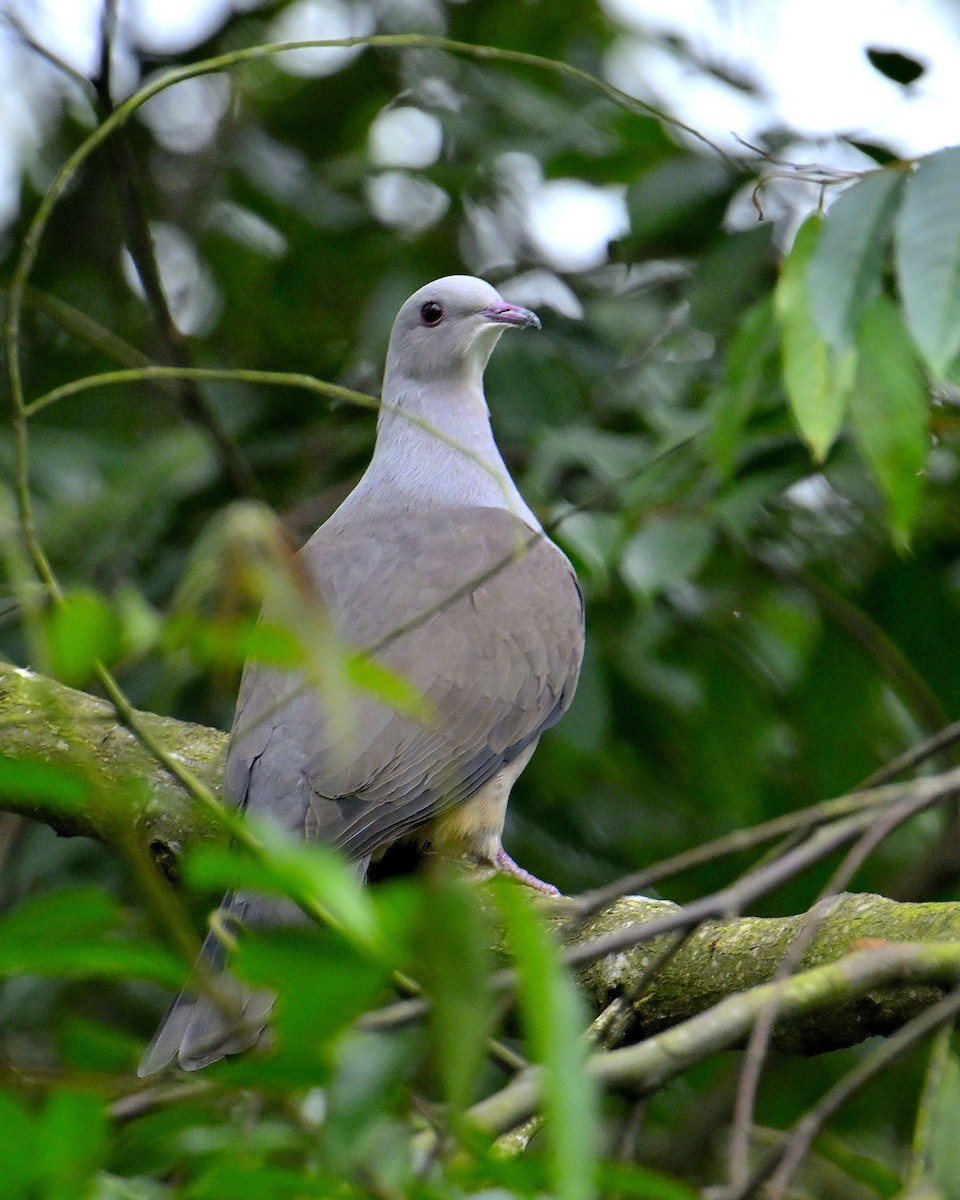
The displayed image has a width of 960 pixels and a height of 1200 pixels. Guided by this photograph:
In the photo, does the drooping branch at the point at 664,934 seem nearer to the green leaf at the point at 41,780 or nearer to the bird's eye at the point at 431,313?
the green leaf at the point at 41,780

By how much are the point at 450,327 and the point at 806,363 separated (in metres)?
2.11

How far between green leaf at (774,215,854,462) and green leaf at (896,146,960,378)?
0.16m

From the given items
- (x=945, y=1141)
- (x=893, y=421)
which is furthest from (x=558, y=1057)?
(x=893, y=421)

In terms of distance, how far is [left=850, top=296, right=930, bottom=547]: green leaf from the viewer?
245 centimetres

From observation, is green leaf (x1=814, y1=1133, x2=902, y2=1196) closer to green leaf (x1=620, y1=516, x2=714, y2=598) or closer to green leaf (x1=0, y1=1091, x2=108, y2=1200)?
green leaf (x1=0, y1=1091, x2=108, y2=1200)

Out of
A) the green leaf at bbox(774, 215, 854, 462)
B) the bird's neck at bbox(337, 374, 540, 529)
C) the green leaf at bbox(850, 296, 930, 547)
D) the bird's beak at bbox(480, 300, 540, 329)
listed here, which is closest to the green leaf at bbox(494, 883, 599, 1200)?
the green leaf at bbox(774, 215, 854, 462)

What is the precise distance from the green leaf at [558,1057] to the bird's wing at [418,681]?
2.02 meters

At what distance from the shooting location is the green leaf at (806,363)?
7.59 ft

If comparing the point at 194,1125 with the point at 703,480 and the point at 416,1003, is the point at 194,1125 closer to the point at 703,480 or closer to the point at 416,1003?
the point at 416,1003

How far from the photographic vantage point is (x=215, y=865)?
33.1 inches

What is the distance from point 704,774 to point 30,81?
147 inches

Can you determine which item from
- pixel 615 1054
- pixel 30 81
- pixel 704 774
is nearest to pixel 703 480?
pixel 704 774

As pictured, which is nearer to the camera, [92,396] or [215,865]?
[215,865]

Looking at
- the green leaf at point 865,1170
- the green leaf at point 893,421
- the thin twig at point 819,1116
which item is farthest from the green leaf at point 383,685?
the green leaf at point 893,421
